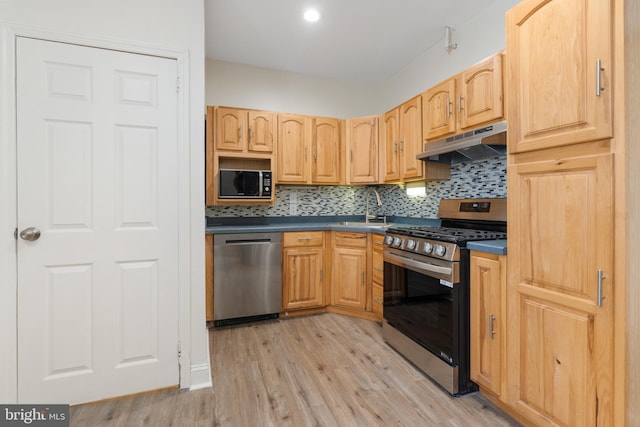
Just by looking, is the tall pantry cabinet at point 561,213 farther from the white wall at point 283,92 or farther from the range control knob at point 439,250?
the white wall at point 283,92

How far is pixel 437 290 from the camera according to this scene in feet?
6.38

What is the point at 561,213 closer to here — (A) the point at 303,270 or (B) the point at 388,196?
(A) the point at 303,270

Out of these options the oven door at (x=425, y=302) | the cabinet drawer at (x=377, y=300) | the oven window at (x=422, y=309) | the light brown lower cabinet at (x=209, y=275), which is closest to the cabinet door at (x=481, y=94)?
the oven door at (x=425, y=302)

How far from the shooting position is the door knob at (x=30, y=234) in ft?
5.28

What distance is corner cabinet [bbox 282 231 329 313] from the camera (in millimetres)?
3068

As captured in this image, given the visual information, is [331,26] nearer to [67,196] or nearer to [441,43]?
[441,43]

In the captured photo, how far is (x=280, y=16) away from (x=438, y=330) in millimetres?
2745

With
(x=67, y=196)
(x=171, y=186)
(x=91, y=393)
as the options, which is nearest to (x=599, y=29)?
(x=171, y=186)

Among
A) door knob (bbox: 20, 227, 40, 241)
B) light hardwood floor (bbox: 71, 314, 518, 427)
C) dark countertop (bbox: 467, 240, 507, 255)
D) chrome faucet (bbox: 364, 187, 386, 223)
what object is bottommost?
light hardwood floor (bbox: 71, 314, 518, 427)

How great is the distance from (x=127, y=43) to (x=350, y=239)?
234cm

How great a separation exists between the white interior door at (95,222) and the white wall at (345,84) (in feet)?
5.42

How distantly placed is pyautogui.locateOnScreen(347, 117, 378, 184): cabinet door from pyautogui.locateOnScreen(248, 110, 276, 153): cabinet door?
884 millimetres

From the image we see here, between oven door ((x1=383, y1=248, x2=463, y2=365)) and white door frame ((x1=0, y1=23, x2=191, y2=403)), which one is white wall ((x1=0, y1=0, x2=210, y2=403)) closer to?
white door frame ((x1=0, y1=23, x2=191, y2=403))

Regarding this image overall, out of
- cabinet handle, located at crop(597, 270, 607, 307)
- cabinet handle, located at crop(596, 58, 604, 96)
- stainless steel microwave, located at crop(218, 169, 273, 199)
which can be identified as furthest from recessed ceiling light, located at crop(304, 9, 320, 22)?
cabinet handle, located at crop(597, 270, 607, 307)
